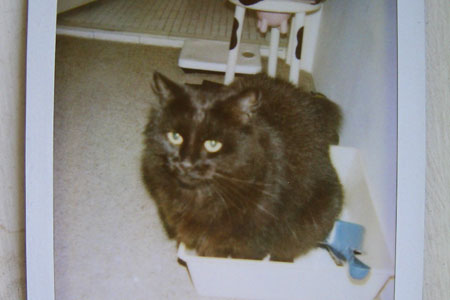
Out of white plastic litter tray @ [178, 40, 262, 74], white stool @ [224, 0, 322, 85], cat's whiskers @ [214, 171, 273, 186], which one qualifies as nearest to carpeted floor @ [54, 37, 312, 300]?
white plastic litter tray @ [178, 40, 262, 74]

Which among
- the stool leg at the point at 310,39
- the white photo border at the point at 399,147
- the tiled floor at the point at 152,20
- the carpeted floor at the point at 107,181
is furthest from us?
the stool leg at the point at 310,39

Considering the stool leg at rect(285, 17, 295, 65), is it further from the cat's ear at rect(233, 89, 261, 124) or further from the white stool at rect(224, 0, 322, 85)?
the cat's ear at rect(233, 89, 261, 124)

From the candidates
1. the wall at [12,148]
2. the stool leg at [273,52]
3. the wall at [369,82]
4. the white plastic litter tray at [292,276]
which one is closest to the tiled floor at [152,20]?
the stool leg at [273,52]

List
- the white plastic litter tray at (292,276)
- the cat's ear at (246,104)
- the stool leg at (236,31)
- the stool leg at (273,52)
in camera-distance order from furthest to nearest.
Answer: the stool leg at (273,52), the stool leg at (236,31), the white plastic litter tray at (292,276), the cat's ear at (246,104)

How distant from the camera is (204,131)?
68 centimetres

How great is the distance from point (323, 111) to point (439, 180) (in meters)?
0.46

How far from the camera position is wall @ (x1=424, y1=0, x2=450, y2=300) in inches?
22.9

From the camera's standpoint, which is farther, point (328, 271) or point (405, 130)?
point (328, 271)

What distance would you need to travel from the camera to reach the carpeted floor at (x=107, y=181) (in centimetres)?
90

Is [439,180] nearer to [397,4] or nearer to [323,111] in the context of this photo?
[397,4]

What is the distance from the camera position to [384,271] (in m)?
0.75

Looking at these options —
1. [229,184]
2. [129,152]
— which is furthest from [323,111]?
[129,152]

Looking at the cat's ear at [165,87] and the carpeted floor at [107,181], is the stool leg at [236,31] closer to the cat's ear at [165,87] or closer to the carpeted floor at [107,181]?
the carpeted floor at [107,181]

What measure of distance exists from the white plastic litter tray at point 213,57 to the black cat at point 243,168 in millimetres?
435
